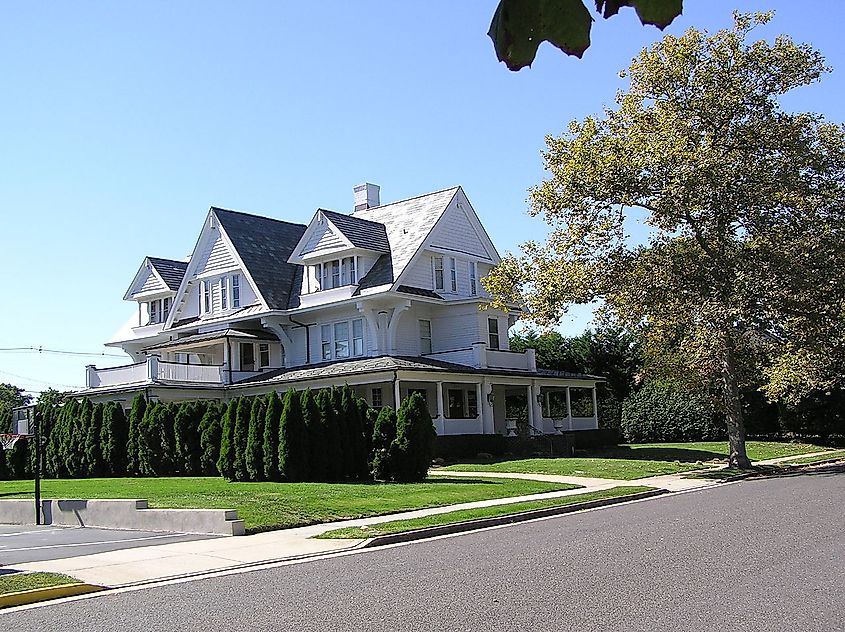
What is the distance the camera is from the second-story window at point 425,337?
42250mm

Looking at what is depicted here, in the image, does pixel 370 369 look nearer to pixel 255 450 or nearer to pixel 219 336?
pixel 219 336

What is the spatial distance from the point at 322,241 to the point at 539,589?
108 ft

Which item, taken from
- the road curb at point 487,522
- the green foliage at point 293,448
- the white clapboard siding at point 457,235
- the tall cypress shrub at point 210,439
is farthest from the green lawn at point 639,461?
the white clapboard siding at point 457,235

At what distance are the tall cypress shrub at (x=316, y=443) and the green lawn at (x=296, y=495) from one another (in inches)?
57.8

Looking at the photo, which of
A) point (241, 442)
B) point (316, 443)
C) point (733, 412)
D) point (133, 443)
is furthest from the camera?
point (133, 443)

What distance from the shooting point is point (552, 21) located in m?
2.26

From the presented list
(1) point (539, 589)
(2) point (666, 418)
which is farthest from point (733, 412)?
(1) point (539, 589)

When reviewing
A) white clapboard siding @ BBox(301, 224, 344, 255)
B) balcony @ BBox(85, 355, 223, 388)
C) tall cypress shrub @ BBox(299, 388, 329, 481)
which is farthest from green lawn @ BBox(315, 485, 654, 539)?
balcony @ BBox(85, 355, 223, 388)

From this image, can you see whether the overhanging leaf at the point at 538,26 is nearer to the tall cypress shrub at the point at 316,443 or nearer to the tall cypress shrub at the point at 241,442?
the tall cypress shrub at the point at 316,443

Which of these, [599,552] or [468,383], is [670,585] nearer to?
[599,552]

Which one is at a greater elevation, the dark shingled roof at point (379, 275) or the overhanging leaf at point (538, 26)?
the dark shingled roof at point (379, 275)

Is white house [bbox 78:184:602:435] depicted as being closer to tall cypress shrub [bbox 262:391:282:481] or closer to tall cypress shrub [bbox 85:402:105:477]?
tall cypress shrub [bbox 85:402:105:477]

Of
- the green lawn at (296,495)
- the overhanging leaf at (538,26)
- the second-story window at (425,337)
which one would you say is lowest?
the green lawn at (296,495)

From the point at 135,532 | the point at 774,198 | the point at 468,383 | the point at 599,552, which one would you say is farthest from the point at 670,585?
the point at 468,383
